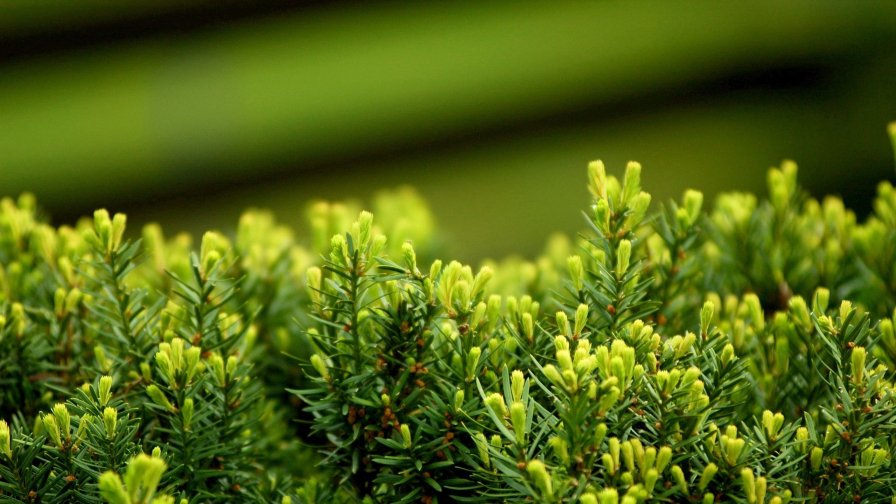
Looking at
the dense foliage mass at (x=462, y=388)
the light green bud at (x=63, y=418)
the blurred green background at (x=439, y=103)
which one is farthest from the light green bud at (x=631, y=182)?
the blurred green background at (x=439, y=103)

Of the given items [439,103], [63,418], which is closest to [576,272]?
[63,418]

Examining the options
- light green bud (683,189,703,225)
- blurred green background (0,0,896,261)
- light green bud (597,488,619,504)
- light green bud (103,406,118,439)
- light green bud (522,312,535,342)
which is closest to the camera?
light green bud (597,488,619,504)

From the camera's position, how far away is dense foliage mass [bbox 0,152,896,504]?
0.75 meters

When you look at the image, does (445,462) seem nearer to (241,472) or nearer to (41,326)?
(241,472)

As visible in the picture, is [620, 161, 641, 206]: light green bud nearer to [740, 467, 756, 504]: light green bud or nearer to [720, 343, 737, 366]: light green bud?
[720, 343, 737, 366]: light green bud

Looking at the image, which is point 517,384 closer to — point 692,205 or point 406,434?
point 406,434

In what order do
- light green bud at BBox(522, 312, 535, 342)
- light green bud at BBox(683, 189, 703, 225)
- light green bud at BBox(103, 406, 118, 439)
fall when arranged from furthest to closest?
light green bud at BBox(683, 189, 703, 225) → light green bud at BBox(522, 312, 535, 342) → light green bud at BBox(103, 406, 118, 439)

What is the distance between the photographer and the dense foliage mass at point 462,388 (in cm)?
75

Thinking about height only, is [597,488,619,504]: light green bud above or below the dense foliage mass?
below

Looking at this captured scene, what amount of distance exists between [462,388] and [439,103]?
3.55 metres

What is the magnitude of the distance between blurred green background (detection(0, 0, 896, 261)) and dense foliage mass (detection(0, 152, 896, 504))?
271 cm

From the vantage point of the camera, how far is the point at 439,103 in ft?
14.0

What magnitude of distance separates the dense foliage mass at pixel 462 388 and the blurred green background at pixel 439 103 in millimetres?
2713

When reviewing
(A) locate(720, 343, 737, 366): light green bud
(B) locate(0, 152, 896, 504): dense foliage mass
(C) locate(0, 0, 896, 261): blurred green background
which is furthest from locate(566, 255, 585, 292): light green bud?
(C) locate(0, 0, 896, 261): blurred green background
